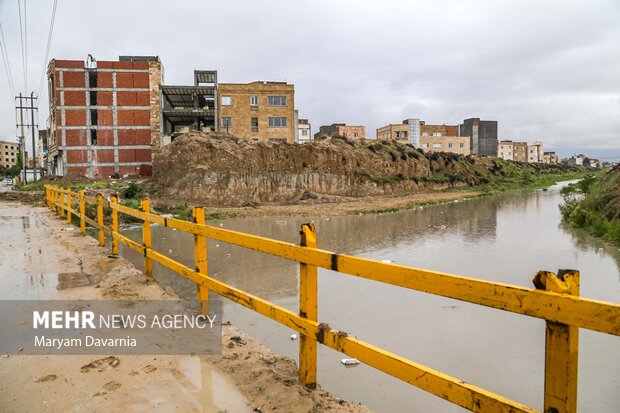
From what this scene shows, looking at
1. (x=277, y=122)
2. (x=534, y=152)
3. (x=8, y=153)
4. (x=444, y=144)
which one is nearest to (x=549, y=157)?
(x=534, y=152)

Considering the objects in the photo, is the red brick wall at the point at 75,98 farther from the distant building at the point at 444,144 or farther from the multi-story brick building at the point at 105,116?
the distant building at the point at 444,144

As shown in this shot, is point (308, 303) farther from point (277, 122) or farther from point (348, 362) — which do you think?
point (277, 122)

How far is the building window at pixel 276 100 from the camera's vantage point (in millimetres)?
45000

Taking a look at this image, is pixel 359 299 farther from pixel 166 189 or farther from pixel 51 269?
pixel 166 189

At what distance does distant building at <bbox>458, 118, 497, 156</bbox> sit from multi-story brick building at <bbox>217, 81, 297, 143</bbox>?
66.8 metres

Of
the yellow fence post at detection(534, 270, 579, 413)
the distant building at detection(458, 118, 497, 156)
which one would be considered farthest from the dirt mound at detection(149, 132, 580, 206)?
the distant building at detection(458, 118, 497, 156)

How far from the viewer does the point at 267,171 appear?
2766cm

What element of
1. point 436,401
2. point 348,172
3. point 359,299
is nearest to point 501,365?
point 436,401

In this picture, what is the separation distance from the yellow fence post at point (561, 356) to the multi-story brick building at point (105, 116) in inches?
1816

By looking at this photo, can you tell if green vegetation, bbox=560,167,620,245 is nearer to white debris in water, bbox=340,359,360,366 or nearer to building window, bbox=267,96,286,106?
white debris in water, bbox=340,359,360,366

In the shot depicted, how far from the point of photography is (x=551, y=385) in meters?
1.79

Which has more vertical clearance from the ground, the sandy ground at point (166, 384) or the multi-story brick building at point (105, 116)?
the multi-story brick building at point (105, 116)

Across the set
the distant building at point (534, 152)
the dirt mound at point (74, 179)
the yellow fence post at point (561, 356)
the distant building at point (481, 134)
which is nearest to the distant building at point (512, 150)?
the distant building at point (534, 152)

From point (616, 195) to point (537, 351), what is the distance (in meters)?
11.9
